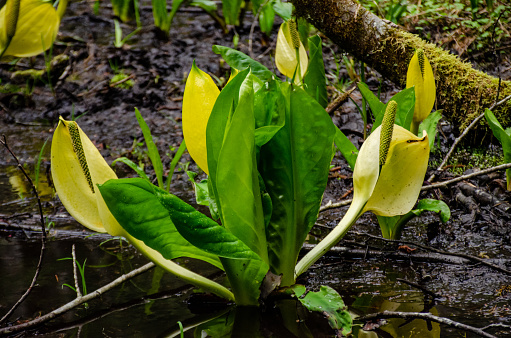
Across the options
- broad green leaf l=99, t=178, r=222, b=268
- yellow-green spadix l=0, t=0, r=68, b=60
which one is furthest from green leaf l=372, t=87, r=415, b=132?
yellow-green spadix l=0, t=0, r=68, b=60

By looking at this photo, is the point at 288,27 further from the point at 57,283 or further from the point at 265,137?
the point at 57,283

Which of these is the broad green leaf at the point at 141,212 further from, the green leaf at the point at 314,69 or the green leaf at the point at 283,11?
the green leaf at the point at 283,11

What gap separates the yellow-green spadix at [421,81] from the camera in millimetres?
1636

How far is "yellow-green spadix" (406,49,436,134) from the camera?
164 cm

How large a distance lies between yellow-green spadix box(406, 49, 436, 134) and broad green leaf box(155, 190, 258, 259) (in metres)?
0.89

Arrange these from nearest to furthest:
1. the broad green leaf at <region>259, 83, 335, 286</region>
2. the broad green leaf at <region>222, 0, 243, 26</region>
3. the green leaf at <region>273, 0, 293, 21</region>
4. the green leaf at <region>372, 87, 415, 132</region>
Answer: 1. the broad green leaf at <region>259, 83, 335, 286</region>
2. the green leaf at <region>372, 87, 415, 132</region>
3. the green leaf at <region>273, 0, 293, 21</region>
4. the broad green leaf at <region>222, 0, 243, 26</region>

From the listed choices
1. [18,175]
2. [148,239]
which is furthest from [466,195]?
Result: [18,175]

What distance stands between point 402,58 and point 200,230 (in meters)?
1.66

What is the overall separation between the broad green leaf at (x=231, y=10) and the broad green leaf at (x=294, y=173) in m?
2.99

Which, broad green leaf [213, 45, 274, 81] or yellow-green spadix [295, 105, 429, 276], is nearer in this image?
yellow-green spadix [295, 105, 429, 276]

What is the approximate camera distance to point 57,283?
147 centimetres

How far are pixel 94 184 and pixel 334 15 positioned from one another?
1.67 metres

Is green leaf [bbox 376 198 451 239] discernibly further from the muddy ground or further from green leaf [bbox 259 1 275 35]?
green leaf [bbox 259 1 275 35]

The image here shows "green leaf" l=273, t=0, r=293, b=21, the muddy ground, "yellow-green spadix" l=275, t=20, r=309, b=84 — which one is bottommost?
the muddy ground
